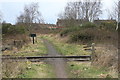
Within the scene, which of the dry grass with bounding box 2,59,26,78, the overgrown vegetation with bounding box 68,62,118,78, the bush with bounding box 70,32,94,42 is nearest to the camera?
the dry grass with bounding box 2,59,26,78

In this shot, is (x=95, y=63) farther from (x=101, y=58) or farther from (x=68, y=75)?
(x=68, y=75)

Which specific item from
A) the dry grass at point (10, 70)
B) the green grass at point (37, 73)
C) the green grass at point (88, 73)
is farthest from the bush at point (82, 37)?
the dry grass at point (10, 70)

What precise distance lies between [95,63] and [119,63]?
1933 mm

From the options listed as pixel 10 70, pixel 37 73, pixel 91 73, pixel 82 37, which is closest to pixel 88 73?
pixel 91 73

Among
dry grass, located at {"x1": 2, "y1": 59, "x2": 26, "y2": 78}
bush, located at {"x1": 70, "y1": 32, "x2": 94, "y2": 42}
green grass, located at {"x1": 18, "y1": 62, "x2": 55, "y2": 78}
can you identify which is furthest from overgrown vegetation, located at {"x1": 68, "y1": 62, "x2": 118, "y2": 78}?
bush, located at {"x1": 70, "y1": 32, "x2": 94, "y2": 42}

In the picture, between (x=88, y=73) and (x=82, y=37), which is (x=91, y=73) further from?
(x=82, y=37)

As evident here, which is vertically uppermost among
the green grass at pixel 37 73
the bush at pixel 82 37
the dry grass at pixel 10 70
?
the bush at pixel 82 37

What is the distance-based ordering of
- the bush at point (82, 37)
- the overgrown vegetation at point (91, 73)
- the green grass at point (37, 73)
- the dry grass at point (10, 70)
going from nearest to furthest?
the dry grass at point (10, 70) < the overgrown vegetation at point (91, 73) < the green grass at point (37, 73) < the bush at point (82, 37)

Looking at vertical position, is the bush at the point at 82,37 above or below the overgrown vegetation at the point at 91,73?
above

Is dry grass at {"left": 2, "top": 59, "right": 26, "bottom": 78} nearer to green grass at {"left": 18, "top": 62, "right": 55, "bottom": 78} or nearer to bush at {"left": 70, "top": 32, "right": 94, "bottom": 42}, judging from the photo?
green grass at {"left": 18, "top": 62, "right": 55, "bottom": 78}

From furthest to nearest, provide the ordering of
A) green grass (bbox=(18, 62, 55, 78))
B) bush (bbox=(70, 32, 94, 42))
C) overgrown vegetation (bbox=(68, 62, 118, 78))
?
bush (bbox=(70, 32, 94, 42)) < green grass (bbox=(18, 62, 55, 78)) < overgrown vegetation (bbox=(68, 62, 118, 78))

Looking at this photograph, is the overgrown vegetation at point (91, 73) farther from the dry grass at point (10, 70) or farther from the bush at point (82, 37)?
the bush at point (82, 37)

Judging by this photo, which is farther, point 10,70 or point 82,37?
point 82,37

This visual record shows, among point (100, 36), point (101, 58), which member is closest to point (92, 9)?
point (100, 36)
